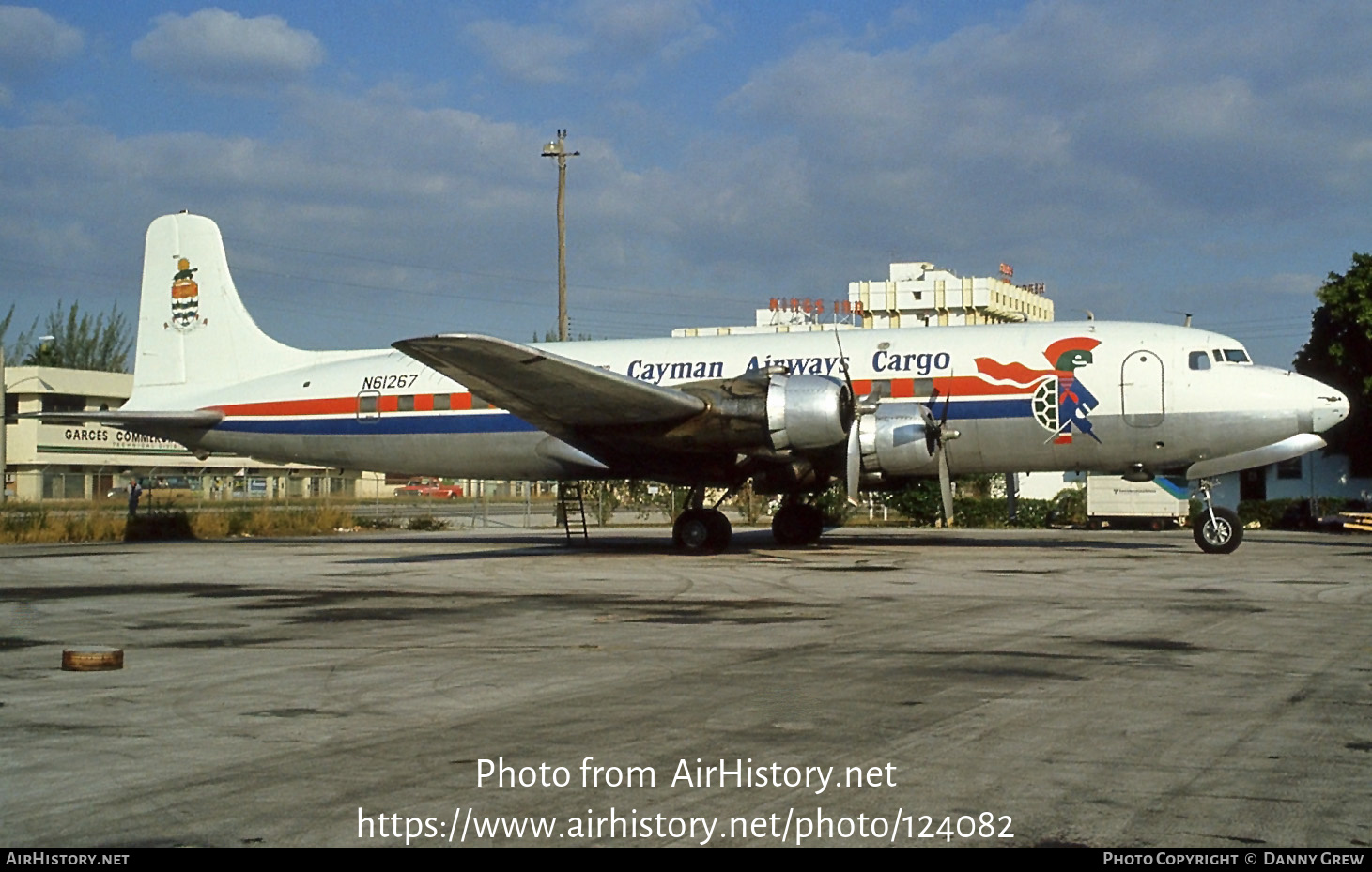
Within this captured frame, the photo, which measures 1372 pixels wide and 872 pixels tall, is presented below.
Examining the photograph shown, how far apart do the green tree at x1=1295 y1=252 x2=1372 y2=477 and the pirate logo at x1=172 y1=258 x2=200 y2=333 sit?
28578mm

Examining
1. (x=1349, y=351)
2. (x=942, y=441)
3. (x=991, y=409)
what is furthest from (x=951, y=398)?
(x=1349, y=351)

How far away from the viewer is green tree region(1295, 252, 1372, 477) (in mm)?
32812

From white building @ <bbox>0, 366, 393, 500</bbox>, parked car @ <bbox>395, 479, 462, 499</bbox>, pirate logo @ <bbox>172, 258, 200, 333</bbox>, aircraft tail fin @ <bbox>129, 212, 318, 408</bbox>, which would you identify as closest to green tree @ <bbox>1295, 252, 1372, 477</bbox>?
aircraft tail fin @ <bbox>129, 212, 318, 408</bbox>

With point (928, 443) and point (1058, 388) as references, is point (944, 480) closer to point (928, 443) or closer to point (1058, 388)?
point (928, 443)

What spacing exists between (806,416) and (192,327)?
14153mm

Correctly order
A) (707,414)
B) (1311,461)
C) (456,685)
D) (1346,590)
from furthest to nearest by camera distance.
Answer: (1311,461)
(707,414)
(1346,590)
(456,685)

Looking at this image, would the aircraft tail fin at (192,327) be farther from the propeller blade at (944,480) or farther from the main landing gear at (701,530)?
the propeller blade at (944,480)

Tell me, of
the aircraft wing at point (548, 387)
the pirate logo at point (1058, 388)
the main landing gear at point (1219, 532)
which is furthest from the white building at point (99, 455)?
the main landing gear at point (1219, 532)

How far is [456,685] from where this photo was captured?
26.7 ft

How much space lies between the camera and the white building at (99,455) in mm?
63750

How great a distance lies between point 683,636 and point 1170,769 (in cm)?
531
